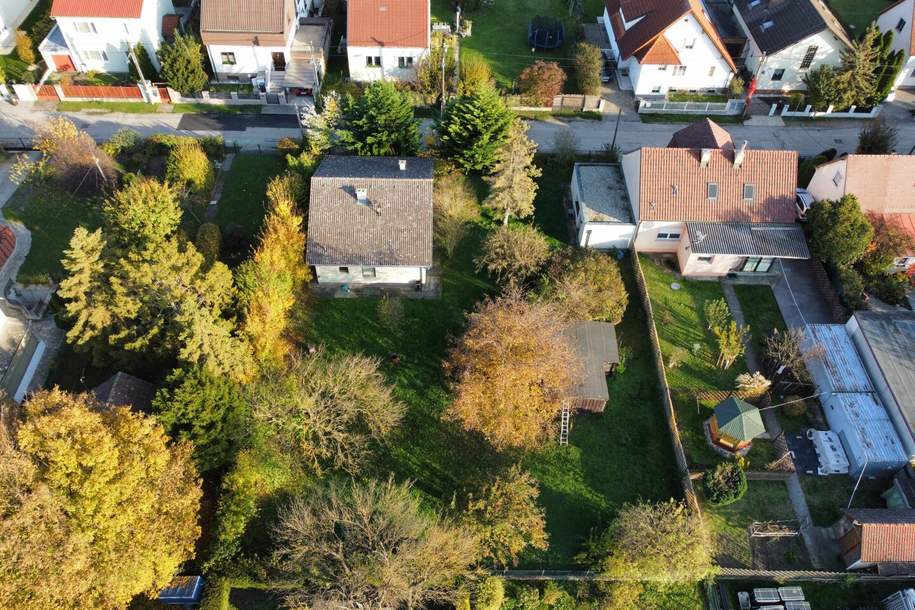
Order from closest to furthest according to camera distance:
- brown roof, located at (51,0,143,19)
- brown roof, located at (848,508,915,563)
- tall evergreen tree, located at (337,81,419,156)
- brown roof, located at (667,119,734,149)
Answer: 1. brown roof, located at (848,508,915,563)
2. brown roof, located at (667,119,734,149)
3. tall evergreen tree, located at (337,81,419,156)
4. brown roof, located at (51,0,143,19)

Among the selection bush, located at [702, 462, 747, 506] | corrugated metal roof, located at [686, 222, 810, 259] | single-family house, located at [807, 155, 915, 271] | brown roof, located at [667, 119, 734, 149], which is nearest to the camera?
bush, located at [702, 462, 747, 506]

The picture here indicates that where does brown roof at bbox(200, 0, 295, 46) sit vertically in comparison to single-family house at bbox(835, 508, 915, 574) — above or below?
above

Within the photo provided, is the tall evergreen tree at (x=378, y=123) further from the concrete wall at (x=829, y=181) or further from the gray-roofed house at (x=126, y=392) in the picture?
the concrete wall at (x=829, y=181)

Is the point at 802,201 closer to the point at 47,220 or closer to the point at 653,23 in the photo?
the point at 653,23

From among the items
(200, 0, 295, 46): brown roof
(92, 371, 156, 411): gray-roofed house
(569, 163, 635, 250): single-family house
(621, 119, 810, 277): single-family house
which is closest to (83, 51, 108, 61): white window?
(200, 0, 295, 46): brown roof

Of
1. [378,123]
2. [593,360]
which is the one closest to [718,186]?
[593,360]

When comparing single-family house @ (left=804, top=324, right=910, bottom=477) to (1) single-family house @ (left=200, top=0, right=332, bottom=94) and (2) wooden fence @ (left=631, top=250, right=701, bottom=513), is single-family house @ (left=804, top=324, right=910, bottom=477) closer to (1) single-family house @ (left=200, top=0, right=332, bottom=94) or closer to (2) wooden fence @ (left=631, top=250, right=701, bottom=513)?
(2) wooden fence @ (left=631, top=250, right=701, bottom=513)

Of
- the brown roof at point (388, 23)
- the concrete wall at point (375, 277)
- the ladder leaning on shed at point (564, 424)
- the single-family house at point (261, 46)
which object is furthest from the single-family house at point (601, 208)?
the single-family house at point (261, 46)
